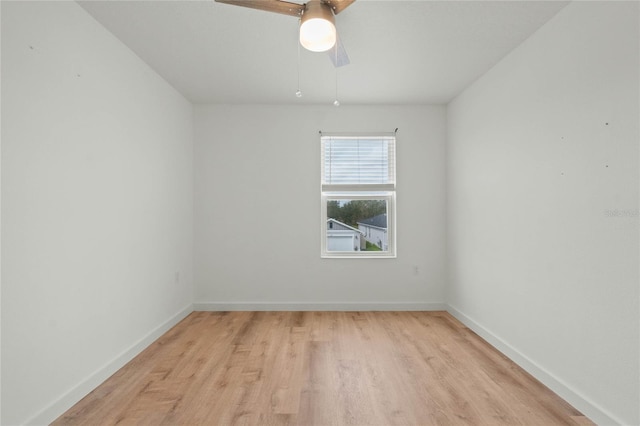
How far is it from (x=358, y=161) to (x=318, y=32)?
2.45m

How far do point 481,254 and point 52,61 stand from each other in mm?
3711

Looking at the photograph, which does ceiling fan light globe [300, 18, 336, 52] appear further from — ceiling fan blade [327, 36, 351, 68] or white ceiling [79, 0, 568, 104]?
white ceiling [79, 0, 568, 104]

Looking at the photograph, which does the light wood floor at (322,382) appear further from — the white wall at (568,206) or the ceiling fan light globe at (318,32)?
the ceiling fan light globe at (318,32)

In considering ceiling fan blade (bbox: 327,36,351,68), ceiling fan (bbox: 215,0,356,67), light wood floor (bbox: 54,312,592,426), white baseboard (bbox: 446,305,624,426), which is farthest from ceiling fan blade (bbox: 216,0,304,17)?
white baseboard (bbox: 446,305,624,426)

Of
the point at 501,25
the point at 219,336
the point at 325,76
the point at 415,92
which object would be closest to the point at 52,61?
the point at 325,76

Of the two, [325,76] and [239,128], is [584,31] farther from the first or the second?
[239,128]

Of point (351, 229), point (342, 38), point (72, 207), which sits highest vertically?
point (342, 38)

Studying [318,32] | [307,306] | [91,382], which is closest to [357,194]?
[307,306]

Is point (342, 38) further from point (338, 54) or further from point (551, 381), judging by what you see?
point (551, 381)

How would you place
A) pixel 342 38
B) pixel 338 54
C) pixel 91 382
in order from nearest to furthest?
pixel 91 382 → pixel 338 54 → pixel 342 38

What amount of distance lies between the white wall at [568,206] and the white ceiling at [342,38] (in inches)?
12.7

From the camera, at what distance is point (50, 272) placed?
187cm

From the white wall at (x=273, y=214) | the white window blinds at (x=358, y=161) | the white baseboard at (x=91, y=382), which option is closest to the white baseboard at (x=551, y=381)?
the white wall at (x=273, y=214)

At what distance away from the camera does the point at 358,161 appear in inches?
160
